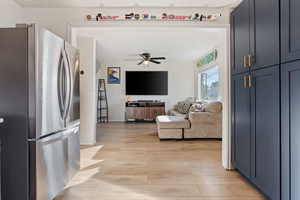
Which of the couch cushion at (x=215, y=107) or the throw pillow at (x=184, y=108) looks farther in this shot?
the throw pillow at (x=184, y=108)

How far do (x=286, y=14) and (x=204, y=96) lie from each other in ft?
19.8

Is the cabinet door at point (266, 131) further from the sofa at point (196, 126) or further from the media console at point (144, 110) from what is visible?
the media console at point (144, 110)

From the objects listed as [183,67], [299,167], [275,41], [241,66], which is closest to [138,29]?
[241,66]

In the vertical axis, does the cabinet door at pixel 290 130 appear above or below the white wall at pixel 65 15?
below

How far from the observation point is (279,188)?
5.60 ft

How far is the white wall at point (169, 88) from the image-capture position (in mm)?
8438

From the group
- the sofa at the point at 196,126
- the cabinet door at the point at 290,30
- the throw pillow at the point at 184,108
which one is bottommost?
the sofa at the point at 196,126

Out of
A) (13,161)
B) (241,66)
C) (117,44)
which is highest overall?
(117,44)

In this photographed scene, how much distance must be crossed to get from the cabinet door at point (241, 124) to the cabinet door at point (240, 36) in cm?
16

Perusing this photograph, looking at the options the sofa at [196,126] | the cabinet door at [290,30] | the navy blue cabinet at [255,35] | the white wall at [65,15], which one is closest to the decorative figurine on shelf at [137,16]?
the white wall at [65,15]

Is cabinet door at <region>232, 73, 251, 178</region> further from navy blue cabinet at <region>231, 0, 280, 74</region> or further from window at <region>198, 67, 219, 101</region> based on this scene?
window at <region>198, 67, 219, 101</region>

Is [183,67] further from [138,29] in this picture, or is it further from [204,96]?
[138,29]

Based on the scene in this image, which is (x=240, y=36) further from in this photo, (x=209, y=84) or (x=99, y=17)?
(x=209, y=84)

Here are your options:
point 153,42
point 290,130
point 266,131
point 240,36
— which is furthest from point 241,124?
point 153,42
